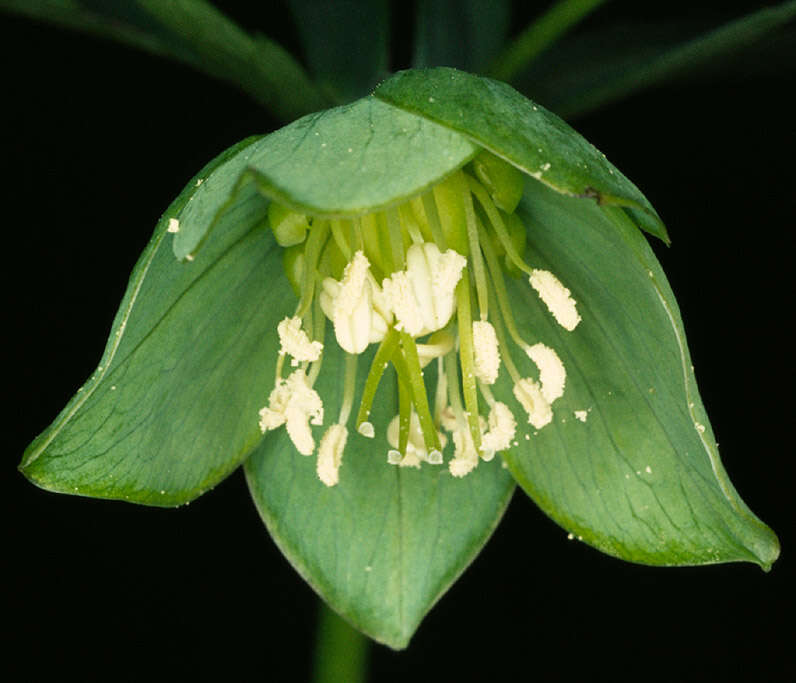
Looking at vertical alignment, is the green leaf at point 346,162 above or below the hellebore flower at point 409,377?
above

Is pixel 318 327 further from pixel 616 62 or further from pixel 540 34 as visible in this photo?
pixel 616 62

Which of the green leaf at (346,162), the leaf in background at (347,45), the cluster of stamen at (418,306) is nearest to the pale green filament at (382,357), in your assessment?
the cluster of stamen at (418,306)

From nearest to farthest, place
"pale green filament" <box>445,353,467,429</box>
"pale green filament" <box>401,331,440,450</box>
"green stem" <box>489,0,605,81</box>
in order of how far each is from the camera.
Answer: "pale green filament" <box>401,331,440,450</box>
"pale green filament" <box>445,353,467,429</box>
"green stem" <box>489,0,605,81</box>

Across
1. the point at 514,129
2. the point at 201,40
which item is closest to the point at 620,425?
the point at 514,129

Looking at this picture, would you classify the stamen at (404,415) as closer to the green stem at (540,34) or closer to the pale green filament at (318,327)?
the pale green filament at (318,327)

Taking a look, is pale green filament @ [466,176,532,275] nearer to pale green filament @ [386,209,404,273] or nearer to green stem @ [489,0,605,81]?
pale green filament @ [386,209,404,273]

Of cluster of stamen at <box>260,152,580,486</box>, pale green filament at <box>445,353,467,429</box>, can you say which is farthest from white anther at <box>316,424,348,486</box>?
pale green filament at <box>445,353,467,429</box>

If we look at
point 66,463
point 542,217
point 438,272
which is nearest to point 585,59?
point 542,217

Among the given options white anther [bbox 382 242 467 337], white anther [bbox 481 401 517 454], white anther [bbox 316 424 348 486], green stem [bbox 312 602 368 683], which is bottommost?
green stem [bbox 312 602 368 683]
